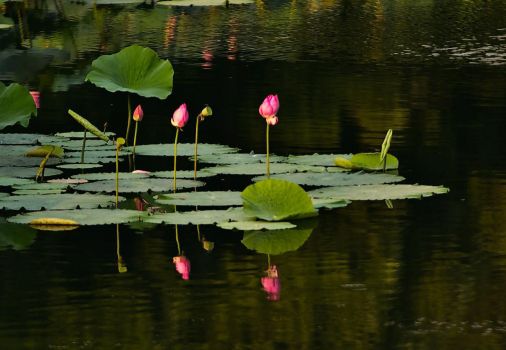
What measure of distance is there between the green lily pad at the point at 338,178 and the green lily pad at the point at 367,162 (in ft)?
0.60

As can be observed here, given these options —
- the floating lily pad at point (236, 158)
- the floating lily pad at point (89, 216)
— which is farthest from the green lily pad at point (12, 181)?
the floating lily pad at point (236, 158)

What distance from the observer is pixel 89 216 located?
5.94m

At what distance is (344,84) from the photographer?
11.3 meters

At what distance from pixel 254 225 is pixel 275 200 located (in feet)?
0.57

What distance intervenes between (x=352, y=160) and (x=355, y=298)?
2.49 meters

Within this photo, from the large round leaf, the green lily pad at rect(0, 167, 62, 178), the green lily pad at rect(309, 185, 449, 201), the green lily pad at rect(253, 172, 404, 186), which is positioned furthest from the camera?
the large round leaf

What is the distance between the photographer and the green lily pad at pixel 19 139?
8188 mm

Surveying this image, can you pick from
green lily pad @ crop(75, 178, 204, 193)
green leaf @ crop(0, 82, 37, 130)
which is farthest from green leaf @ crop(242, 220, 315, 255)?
green leaf @ crop(0, 82, 37, 130)

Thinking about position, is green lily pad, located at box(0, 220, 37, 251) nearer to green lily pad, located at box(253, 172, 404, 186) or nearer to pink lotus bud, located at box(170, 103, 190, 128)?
pink lotus bud, located at box(170, 103, 190, 128)

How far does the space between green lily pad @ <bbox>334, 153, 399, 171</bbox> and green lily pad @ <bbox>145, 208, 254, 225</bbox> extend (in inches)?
47.7

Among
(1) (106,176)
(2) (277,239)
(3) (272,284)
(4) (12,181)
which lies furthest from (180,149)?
(3) (272,284)

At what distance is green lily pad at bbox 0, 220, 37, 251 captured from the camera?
18.3 feet

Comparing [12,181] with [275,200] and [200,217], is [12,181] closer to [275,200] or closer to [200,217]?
[200,217]

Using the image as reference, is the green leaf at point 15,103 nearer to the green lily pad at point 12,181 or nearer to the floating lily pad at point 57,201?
the green lily pad at point 12,181
